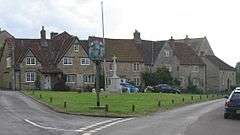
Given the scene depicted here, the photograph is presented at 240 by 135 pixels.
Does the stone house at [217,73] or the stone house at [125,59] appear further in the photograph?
the stone house at [217,73]

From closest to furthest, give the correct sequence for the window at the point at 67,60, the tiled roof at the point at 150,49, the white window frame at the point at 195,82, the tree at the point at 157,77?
the window at the point at 67,60 < the tree at the point at 157,77 < the tiled roof at the point at 150,49 < the white window frame at the point at 195,82

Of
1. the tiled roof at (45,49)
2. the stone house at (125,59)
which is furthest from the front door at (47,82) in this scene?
the stone house at (125,59)

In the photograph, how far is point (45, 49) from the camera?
8975cm

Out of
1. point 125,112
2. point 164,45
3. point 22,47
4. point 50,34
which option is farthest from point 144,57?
point 125,112

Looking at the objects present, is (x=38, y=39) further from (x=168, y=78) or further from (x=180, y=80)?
(x=180, y=80)

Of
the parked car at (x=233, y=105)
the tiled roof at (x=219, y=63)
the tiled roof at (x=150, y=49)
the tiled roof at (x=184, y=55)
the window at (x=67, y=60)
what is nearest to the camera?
the parked car at (x=233, y=105)

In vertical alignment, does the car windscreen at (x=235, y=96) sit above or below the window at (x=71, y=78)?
below

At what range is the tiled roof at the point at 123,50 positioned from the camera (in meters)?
96.4

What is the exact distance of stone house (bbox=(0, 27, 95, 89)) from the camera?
283 ft

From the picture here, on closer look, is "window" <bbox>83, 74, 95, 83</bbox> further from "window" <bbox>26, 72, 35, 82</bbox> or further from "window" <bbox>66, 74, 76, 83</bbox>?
"window" <bbox>26, 72, 35, 82</bbox>

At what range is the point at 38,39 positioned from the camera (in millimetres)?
92125

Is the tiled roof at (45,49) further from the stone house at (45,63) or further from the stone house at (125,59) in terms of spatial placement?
the stone house at (125,59)

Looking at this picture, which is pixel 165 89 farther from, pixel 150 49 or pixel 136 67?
pixel 150 49

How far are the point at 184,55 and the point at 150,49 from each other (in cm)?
692
